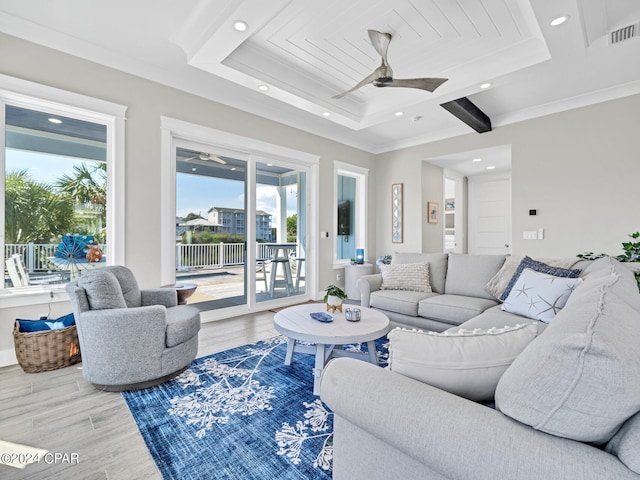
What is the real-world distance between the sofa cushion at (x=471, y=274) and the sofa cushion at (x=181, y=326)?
→ 264 cm

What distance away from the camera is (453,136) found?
5.22 meters

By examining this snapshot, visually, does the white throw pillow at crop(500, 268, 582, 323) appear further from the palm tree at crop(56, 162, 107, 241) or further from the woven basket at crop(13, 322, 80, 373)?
the palm tree at crop(56, 162, 107, 241)

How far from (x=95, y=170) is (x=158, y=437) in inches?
106

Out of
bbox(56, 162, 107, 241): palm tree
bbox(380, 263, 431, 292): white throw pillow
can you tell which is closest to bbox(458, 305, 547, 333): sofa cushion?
bbox(380, 263, 431, 292): white throw pillow

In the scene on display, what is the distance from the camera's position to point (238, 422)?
6.04 ft

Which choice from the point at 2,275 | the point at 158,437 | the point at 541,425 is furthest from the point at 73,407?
the point at 541,425

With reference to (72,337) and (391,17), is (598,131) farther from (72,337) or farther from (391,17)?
(72,337)

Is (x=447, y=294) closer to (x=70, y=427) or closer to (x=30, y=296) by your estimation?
(x=70, y=427)

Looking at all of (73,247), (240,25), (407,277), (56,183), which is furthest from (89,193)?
(407,277)

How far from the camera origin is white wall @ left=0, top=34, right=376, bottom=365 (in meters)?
2.69

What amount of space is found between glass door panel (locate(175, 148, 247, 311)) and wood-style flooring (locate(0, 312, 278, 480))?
155cm

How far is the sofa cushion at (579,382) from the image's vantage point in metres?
0.63

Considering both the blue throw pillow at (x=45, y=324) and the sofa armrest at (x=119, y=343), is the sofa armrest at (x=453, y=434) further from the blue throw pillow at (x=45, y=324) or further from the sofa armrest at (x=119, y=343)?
the blue throw pillow at (x=45, y=324)

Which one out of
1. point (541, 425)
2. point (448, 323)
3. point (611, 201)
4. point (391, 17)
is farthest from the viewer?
point (611, 201)
